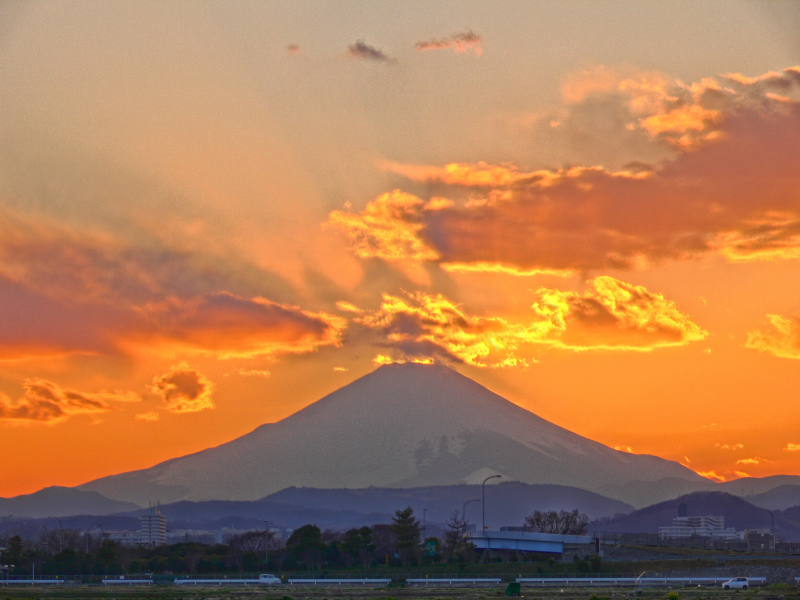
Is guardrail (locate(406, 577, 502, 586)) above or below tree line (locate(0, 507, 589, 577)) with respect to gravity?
below

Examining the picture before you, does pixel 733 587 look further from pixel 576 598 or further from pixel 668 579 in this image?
pixel 576 598

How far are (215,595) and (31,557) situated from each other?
80.8 meters

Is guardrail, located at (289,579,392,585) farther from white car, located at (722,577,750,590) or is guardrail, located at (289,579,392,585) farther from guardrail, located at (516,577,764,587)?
white car, located at (722,577,750,590)

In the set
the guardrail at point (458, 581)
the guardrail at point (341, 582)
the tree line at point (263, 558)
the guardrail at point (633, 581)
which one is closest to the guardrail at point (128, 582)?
the tree line at point (263, 558)

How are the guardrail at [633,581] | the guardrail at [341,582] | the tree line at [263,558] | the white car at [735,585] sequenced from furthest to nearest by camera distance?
the tree line at [263,558]
the guardrail at [341,582]
the guardrail at [633,581]
the white car at [735,585]

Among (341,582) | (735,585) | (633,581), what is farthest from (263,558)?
(735,585)

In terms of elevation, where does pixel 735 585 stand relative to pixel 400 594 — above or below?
above

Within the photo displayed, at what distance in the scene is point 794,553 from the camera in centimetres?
15700

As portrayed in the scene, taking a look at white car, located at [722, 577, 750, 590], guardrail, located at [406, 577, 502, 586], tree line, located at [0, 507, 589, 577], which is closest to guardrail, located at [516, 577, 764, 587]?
guardrail, located at [406, 577, 502, 586]

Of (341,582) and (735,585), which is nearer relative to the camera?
(735,585)

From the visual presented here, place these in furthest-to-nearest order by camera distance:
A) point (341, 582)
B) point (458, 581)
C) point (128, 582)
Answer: point (128, 582) < point (341, 582) < point (458, 581)

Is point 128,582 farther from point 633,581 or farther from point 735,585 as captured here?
point 735,585

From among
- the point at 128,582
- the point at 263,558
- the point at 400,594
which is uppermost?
the point at 263,558

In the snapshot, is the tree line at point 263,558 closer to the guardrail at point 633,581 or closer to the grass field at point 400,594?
the guardrail at point 633,581
